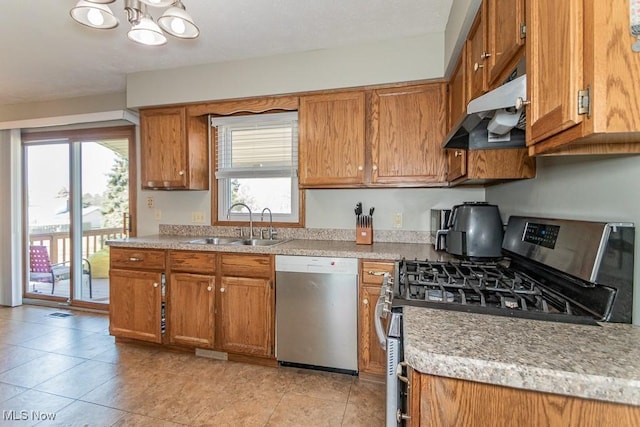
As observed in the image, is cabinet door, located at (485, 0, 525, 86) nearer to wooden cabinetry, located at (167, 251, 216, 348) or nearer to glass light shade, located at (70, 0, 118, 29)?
glass light shade, located at (70, 0, 118, 29)

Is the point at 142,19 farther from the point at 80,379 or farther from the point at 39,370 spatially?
the point at 39,370

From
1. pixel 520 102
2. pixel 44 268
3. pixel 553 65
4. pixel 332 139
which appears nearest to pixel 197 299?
pixel 332 139

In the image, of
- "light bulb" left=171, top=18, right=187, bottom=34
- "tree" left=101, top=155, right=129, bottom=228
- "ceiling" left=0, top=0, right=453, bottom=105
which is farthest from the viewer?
"tree" left=101, top=155, right=129, bottom=228

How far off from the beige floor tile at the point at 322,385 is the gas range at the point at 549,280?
3.54ft

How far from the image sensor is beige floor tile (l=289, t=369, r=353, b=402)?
6.77 feet

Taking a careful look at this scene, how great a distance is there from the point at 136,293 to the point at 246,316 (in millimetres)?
1033

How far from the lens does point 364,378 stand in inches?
86.8

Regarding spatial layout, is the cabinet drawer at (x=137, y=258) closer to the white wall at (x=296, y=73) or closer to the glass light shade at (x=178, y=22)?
the white wall at (x=296, y=73)

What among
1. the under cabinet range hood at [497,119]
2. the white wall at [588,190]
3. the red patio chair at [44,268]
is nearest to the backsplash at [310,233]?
the white wall at [588,190]

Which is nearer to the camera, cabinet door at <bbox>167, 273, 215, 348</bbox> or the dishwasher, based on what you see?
the dishwasher

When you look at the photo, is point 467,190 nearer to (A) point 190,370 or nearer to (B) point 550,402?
(B) point 550,402

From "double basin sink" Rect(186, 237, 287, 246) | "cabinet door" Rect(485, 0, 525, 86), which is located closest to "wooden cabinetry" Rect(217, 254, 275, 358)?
"double basin sink" Rect(186, 237, 287, 246)

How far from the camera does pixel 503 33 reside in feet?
3.87

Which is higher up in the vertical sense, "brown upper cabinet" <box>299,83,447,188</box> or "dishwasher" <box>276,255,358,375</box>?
"brown upper cabinet" <box>299,83,447,188</box>
